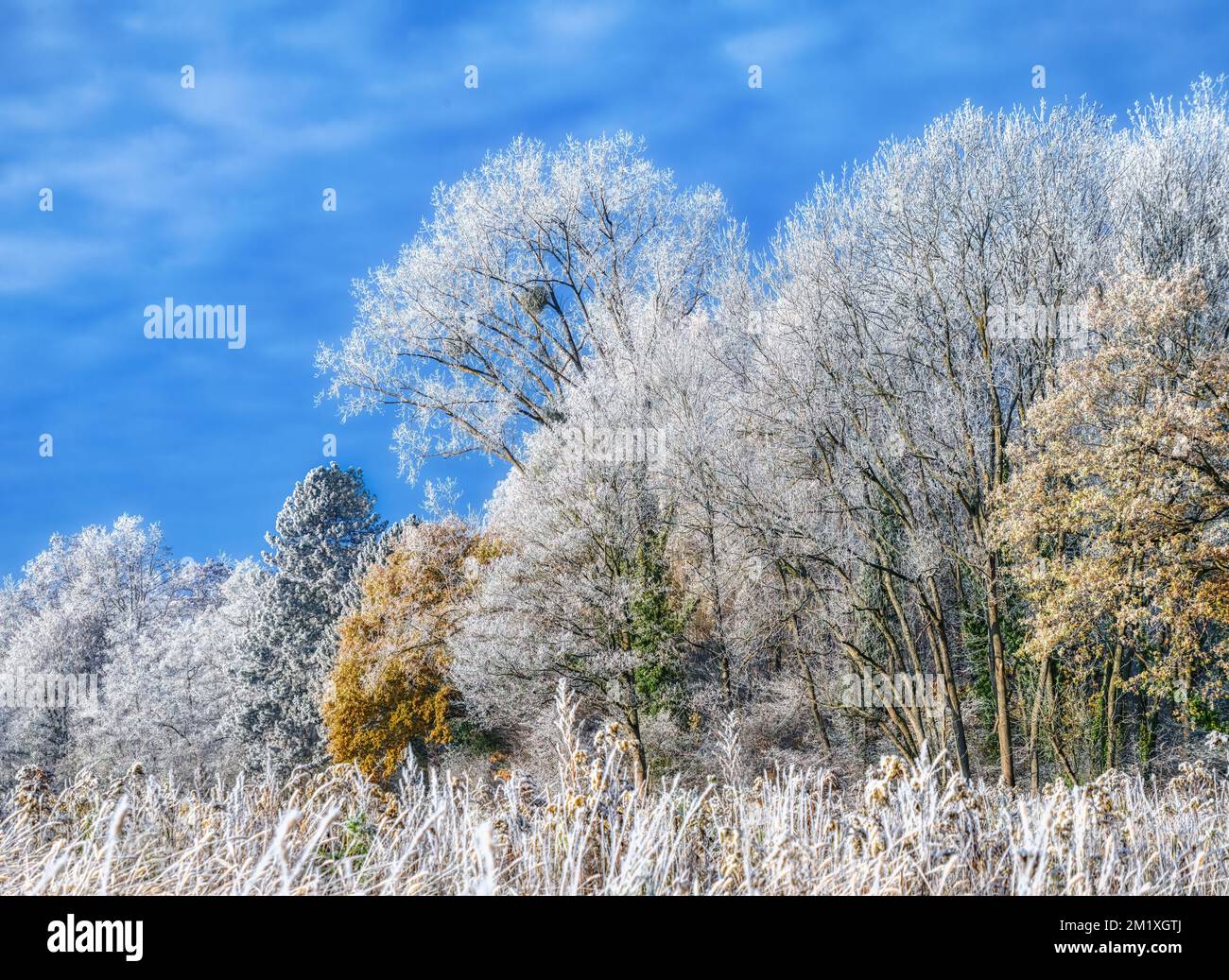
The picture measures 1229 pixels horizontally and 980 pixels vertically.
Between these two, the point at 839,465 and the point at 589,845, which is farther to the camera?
the point at 839,465

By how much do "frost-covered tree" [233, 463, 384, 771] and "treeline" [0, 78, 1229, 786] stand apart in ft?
2.26

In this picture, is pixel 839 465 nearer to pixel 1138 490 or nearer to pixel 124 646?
pixel 1138 490

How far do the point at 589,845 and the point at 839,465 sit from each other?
1754cm

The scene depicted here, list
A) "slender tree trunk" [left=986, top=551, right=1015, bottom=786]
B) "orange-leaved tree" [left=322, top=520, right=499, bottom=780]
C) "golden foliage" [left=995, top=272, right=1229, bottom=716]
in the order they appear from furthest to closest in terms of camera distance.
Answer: "orange-leaved tree" [left=322, top=520, right=499, bottom=780] → "slender tree trunk" [left=986, top=551, right=1015, bottom=786] → "golden foliage" [left=995, top=272, right=1229, bottom=716]

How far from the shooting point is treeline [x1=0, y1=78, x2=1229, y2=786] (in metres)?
14.8

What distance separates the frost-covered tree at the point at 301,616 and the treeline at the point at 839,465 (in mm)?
689

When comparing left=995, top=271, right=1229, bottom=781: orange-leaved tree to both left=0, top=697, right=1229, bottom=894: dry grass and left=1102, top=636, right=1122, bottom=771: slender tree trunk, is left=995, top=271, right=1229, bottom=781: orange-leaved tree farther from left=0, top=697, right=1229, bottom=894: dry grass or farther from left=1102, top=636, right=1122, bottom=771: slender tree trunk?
left=0, top=697, right=1229, bottom=894: dry grass

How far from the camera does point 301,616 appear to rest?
33.2 m

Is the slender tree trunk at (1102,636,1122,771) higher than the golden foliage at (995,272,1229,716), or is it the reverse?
the golden foliage at (995,272,1229,716)

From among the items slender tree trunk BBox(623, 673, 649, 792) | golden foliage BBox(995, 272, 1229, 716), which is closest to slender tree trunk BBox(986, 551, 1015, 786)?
golden foliage BBox(995, 272, 1229, 716)

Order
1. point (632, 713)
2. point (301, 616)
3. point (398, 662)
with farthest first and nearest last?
Result: point (301, 616)
point (398, 662)
point (632, 713)

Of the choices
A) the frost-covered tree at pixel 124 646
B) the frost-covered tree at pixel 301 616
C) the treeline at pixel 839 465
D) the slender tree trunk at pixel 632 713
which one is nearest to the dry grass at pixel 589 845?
the treeline at pixel 839 465

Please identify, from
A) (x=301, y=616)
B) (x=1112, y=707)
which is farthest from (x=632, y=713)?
(x=301, y=616)
